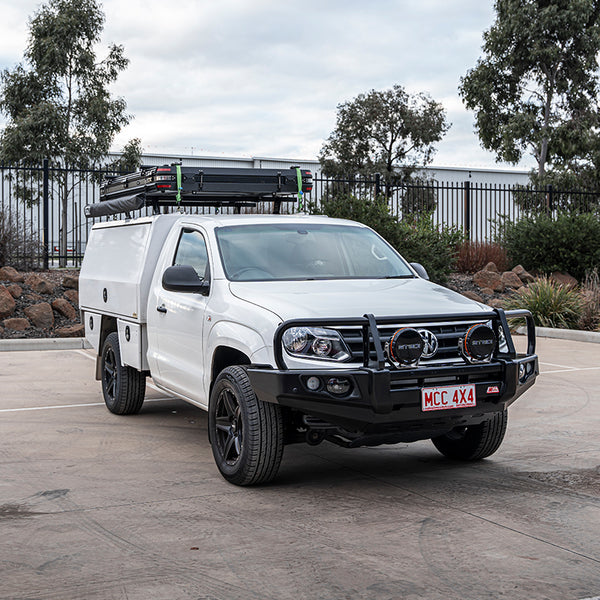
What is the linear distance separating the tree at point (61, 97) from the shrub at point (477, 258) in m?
13.3

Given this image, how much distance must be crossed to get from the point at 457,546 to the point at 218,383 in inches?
82.6

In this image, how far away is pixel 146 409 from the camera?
9062 millimetres

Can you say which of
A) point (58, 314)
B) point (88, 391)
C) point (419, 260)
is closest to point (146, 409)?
point (88, 391)

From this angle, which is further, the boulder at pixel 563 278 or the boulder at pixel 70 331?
the boulder at pixel 563 278

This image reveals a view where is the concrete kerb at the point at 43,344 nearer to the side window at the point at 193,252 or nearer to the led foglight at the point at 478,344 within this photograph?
the side window at the point at 193,252

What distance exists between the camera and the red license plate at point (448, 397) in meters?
5.42

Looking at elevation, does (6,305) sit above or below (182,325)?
below

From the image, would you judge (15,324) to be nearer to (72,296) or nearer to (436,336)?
(72,296)

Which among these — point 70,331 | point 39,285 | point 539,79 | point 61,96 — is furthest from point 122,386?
point 539,79

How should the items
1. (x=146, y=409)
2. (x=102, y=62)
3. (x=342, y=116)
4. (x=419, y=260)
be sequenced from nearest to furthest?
(x=146, y=409)
(x=419, y=260)
(x=102, y=62)
(x=342, y=116)

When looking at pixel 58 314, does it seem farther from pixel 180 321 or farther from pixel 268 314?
pixel 268 314

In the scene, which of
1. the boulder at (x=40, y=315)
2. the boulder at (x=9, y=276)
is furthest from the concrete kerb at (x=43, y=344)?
the boulder at (x=9, y=276)

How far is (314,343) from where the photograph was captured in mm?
5465

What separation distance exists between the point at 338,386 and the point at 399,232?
530 inches
